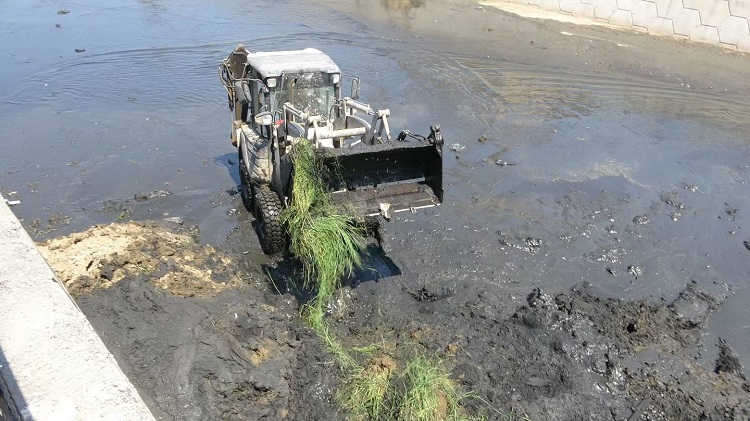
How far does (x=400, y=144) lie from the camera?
25.1ft

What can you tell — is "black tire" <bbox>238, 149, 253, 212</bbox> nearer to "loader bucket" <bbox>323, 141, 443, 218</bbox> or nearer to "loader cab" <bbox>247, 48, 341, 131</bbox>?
"loader cab" <bbox>247, 48, 341, 131</bbox>

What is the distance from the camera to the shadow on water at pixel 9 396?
4238 mm

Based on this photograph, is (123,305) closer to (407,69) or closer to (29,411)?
(29,411)

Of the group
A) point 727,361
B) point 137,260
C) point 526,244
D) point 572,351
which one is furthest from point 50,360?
point 727,361

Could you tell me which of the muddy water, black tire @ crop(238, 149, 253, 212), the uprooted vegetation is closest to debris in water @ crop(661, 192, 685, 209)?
the muddy water

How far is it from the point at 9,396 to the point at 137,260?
3.17 m

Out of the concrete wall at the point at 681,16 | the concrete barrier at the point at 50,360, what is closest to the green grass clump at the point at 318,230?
the concrete barrier at the point at 50,360

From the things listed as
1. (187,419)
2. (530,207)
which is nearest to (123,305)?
(187,419)

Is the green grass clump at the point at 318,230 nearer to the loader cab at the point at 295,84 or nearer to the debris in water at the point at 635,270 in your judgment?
the loader cab at the point at 295,84

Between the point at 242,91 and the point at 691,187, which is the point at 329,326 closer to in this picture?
the point at 242,91

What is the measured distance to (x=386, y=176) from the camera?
308 inches

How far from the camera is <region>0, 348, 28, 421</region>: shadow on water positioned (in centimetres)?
424

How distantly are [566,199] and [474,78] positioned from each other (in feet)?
24.3

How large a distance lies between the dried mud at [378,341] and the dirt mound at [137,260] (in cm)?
3
